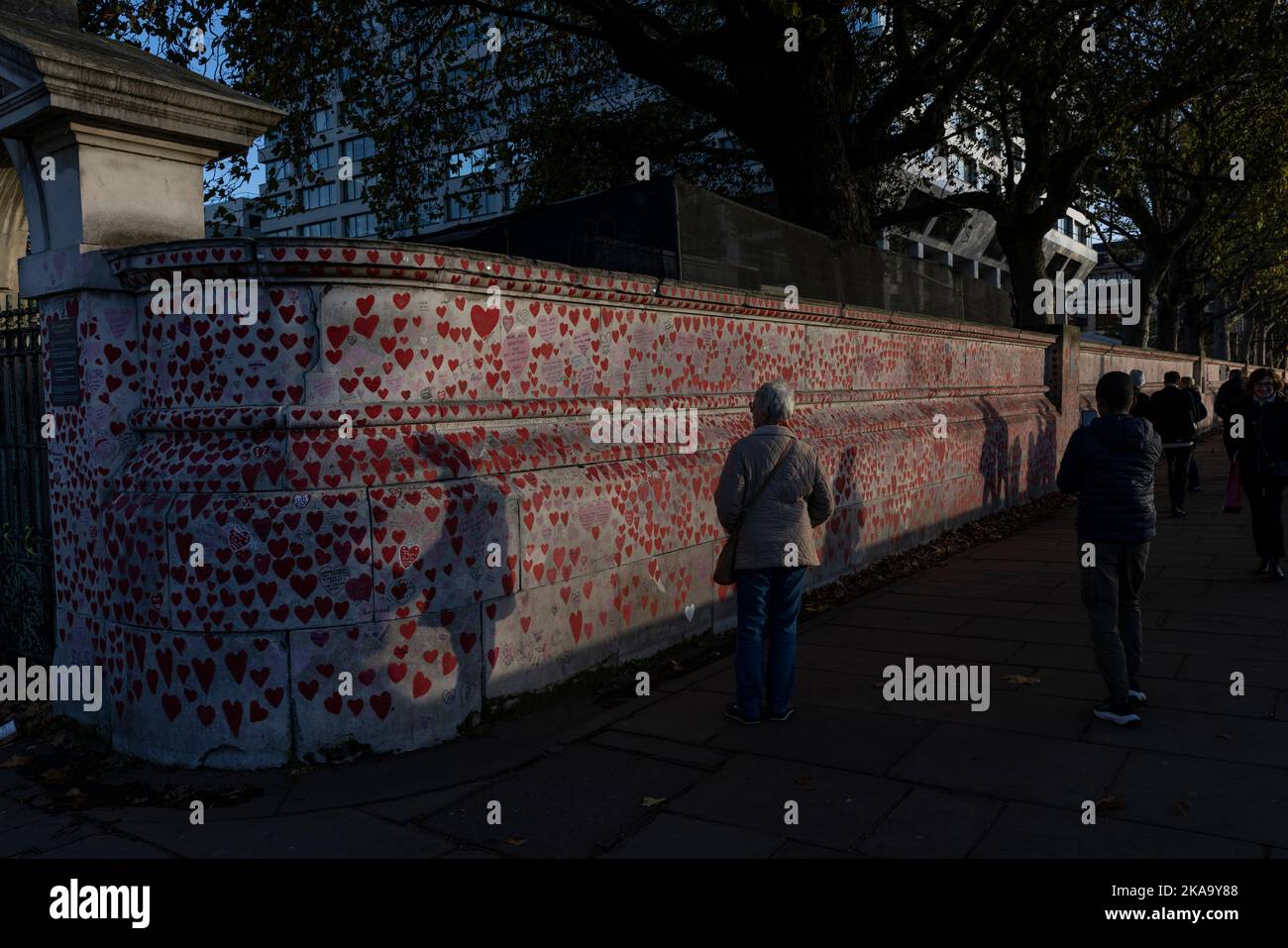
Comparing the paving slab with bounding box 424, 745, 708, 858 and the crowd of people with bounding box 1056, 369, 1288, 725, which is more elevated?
the crowd of people with bounding box 1056, 369, 1288, 725

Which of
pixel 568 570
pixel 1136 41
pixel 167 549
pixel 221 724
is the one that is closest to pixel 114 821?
pixel 221 724

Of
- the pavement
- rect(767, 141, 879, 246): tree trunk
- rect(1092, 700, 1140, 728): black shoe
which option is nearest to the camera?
the pavement

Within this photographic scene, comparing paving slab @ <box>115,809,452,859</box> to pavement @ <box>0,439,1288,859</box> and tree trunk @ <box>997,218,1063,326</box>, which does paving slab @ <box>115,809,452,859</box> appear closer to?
pavement @ <box>0,439,1288,859</box>

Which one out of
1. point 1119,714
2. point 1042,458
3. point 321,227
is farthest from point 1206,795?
point 321,227

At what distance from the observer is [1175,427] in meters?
12.5

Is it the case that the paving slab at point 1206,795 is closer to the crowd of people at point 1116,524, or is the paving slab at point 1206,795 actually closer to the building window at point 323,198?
the crowd of people at point 1116,524

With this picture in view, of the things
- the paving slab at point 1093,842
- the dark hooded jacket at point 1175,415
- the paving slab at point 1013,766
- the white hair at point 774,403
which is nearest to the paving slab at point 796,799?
the paving slab at point 1013,766

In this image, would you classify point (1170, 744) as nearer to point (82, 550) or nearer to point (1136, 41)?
point (82, 550)

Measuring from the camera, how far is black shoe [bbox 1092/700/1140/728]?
469 cm

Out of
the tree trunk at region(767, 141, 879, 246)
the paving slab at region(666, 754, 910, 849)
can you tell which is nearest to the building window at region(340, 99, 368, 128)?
the tree trunk at region(767, 141, 879, 246)

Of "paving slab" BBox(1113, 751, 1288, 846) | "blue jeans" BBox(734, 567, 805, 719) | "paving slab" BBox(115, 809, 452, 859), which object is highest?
"blue jeans" BBox(734, 567, 805, 719)

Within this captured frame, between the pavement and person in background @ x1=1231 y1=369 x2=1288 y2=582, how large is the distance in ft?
8.24

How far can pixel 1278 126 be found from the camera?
20.5m

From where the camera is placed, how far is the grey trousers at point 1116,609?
4793 mm
